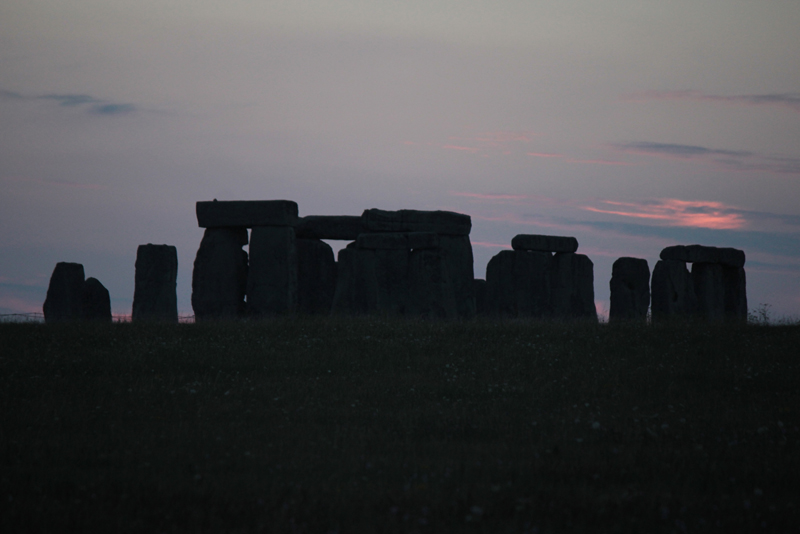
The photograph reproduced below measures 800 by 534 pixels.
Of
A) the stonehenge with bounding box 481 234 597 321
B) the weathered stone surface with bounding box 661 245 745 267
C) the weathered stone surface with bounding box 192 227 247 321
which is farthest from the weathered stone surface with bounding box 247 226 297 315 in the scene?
the weathered stone surface with bounding box 661 245 745 267

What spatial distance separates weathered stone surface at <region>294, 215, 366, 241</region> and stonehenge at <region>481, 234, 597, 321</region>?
577 centimetres

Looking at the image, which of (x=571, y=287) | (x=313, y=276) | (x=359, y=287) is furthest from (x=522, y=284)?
(x=313, y=276)

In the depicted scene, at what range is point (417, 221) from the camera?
87.1 feet

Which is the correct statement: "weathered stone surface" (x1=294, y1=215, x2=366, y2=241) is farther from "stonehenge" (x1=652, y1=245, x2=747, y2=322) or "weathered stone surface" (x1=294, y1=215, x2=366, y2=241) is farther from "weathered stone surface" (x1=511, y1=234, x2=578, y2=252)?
"stonehenge" (x1=652, y1=245, x2=747, y2=322)

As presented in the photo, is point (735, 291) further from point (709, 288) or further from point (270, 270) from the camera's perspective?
point (270, 270)

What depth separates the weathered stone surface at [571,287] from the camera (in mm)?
28688

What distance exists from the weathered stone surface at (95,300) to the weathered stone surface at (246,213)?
4.00 meters

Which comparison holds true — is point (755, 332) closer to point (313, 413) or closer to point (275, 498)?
point (313, 413)

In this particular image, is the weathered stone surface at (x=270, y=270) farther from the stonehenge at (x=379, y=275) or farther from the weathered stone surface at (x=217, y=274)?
the weathered stone surface at (x=217, y=274)

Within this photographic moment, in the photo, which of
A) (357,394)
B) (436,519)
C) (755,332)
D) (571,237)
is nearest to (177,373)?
(357,394)

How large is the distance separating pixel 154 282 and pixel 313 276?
17.5 feet

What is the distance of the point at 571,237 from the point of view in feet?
95.2

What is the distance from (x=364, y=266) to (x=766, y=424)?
585 inches

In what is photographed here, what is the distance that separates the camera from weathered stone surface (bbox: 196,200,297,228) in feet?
76.3
